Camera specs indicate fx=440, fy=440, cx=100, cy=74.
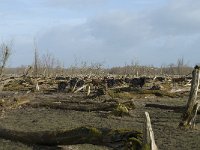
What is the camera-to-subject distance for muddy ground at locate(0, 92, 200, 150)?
11.0 metres

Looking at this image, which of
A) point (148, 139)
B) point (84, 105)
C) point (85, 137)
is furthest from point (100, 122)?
point (148, 139)

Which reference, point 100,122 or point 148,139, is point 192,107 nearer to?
point 100,122

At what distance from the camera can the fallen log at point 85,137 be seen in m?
7.78

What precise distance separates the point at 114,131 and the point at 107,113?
8298mm

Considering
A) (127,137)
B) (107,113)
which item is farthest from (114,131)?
(107,113)

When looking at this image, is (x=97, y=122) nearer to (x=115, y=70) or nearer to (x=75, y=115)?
(x=75, y=115)

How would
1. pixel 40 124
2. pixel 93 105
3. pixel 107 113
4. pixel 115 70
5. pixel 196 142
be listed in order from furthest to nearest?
pixel 115 70, pixel 93 105, pixel 107 113, pixel 40 124, pixel 196 142

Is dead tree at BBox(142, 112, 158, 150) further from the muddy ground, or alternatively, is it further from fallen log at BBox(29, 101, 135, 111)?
fallen log at BBox(29, 101, 135, 111)

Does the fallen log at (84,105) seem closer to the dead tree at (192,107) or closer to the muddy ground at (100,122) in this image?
the muddy ground at (100,122)

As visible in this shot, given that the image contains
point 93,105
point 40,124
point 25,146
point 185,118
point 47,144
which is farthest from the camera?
point 93,105

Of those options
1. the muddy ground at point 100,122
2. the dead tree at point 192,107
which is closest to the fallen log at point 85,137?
the muddy ground at point 100,122

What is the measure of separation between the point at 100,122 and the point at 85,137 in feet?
19.4

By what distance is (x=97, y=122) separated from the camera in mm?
14797

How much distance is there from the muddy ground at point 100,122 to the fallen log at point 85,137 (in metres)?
0.18
